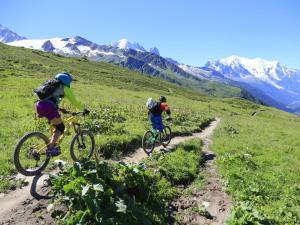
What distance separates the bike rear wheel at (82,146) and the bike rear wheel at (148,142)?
176 inches

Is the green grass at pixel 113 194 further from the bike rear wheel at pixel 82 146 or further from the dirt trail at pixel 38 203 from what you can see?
the bike rear wheel at pixel 82 146

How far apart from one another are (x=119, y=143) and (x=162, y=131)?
2.74 meters

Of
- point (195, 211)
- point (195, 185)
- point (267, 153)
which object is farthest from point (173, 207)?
point (267, 153)

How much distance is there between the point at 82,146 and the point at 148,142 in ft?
17.8

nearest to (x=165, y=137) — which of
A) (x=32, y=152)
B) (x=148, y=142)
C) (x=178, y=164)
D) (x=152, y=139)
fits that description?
(x=152, y=139)

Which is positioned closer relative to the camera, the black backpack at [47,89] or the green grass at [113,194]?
the green grass at [113,194]

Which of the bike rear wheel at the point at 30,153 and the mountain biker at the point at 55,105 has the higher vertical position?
the mountain biker at the point at 55,105

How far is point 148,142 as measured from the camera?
19.3 metres

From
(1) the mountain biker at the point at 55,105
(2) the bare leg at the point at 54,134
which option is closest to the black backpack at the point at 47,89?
(1) the mountain biker at the point at 55,105

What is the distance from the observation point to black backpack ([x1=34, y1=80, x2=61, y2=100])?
39.5 ft

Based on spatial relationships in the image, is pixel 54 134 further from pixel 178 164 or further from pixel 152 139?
pixel 152 139

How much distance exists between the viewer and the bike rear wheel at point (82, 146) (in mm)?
14438

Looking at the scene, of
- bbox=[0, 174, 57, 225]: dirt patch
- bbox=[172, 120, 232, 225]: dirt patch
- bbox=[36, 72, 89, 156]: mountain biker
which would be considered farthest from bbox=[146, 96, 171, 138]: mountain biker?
bbox=[0, 174, 57, 225]: dirt patch

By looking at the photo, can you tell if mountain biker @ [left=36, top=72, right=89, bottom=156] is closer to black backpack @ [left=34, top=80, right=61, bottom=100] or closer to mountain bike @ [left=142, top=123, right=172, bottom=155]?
black backpack @ [left=34, top=80, right=61, bottom=100]
